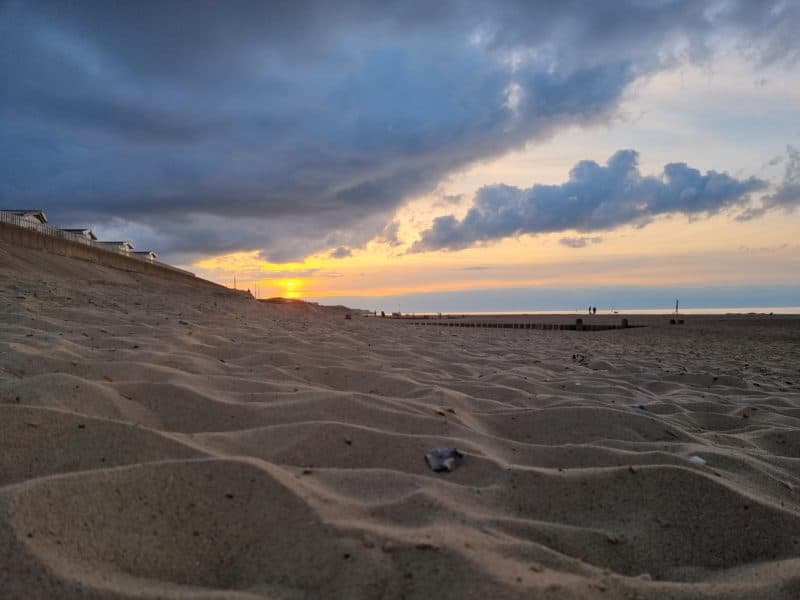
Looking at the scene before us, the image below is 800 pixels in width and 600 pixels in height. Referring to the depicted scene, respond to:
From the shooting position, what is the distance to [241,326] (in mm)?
6727

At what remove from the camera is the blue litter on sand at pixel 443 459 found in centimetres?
221

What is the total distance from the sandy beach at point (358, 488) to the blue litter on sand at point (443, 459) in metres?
0.03

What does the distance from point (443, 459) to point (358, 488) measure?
0.47 meters

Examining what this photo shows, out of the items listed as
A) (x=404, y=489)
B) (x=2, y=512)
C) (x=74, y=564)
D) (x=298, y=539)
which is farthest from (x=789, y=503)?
(x=2, y=512)

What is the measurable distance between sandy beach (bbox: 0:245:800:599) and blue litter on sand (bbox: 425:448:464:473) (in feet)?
0.11

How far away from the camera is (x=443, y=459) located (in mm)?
2268

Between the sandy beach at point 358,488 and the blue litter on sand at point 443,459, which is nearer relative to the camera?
the sandy beach at point 358,488

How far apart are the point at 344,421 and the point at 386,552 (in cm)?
130

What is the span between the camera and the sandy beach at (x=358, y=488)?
1377 mm

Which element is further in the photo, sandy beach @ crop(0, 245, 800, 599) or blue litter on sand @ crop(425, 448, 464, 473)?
blue litter on sand @ crop(425, 448, 464, 473)

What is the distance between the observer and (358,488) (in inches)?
75.9

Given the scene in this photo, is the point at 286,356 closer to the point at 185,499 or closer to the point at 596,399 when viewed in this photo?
the point at 596,399

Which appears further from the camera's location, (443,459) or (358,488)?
(443,459)

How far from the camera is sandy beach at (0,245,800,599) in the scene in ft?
4.52
